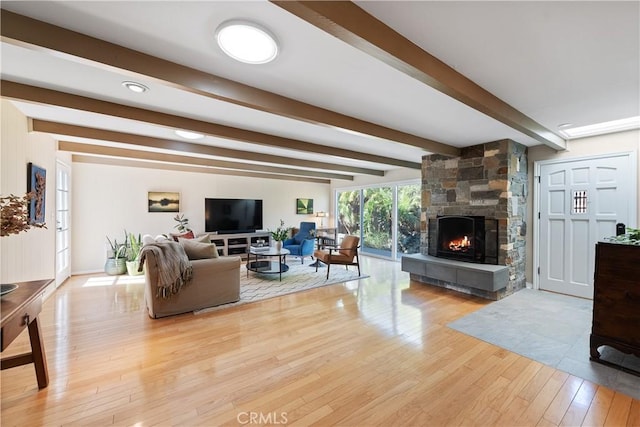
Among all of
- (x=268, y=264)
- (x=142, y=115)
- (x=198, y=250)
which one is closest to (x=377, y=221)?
(x=268, y=264)

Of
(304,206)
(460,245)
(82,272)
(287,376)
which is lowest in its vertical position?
(287,376)

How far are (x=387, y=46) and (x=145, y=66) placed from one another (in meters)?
1.68

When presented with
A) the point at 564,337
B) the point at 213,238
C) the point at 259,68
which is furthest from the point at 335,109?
the point at 213,238

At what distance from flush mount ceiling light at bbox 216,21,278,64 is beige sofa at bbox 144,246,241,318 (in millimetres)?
2586

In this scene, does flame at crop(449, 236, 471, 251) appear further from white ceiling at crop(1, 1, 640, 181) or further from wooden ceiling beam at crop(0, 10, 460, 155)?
wooden ceiling beam at crop(0, 10, 460, 155)

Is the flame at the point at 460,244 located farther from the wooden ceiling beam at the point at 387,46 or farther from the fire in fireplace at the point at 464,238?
the wooden ceiling beam at the point at 387,46

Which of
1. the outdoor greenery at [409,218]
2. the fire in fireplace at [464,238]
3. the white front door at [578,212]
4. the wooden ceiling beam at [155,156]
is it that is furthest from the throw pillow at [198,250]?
the white front door at [578,212]

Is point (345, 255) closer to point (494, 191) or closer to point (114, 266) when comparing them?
point (494, 191)

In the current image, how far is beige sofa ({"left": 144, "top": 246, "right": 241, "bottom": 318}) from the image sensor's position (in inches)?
129

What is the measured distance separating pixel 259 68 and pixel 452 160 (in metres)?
3.90

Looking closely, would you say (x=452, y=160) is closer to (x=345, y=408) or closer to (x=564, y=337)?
(x=564, y=337)

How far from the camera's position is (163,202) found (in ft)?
20.8

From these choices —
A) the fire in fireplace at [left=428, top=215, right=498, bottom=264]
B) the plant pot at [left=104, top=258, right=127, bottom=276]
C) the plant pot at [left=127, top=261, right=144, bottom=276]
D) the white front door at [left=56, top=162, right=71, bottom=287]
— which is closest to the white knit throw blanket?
the plant pot at [left=127, top=261, right=144, bottom=276]

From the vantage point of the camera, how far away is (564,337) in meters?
2.86
